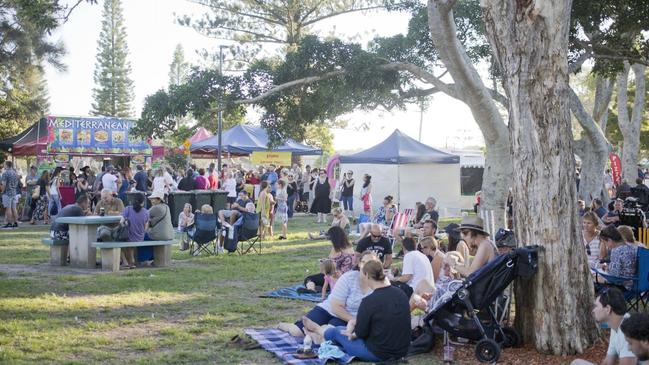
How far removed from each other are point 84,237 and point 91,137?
17562 mm

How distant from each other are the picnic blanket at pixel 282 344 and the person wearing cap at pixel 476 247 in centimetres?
185

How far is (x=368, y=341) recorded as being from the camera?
6.49 m

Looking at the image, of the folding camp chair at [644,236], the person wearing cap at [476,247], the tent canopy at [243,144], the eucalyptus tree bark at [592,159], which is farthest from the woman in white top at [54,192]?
the folding camp chair at [644,236]

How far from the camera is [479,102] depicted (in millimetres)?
12797

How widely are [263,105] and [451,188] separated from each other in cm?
1060

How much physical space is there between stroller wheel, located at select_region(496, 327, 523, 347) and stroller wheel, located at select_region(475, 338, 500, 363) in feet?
1.31

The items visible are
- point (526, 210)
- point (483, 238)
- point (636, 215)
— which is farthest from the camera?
point (636, 215)

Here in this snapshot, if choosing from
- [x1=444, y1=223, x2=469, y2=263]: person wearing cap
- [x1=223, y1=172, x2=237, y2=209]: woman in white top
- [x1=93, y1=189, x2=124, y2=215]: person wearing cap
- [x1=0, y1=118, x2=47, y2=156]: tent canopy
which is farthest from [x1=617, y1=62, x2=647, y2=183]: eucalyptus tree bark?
[x1=0, y1=118, x2=47, y2=156]: tent canopy

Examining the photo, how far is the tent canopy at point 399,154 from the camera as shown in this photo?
21.5 metres

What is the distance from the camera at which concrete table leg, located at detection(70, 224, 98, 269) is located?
40.3 feet

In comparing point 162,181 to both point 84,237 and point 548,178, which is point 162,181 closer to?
point 84,237

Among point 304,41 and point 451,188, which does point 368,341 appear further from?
point 451,188

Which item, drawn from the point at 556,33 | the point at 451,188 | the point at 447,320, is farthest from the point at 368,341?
the point at 451,188

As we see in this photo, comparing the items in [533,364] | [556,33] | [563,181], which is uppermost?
[556,33]
